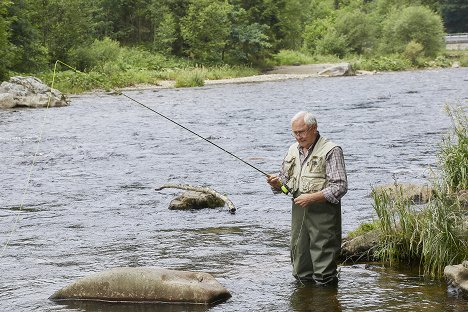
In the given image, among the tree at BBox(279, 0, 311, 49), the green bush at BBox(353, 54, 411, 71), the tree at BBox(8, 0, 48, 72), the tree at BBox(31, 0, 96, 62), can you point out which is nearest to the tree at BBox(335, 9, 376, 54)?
the tree at BBox(279, 0, 311, 49)

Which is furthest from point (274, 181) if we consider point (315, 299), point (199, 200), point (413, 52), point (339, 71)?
point (413, 52)

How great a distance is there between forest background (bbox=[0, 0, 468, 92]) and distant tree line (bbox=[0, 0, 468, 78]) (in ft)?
0.25

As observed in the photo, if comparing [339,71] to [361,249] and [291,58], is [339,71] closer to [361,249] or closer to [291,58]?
[291,58]

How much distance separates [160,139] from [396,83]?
73.7 feet

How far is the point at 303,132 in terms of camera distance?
7.38m

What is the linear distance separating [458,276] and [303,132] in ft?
6.49

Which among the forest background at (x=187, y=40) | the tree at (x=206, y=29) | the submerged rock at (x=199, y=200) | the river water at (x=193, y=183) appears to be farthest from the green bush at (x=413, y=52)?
the submerged rock at (x=199, y=200)

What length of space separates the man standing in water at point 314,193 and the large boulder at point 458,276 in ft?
3.55

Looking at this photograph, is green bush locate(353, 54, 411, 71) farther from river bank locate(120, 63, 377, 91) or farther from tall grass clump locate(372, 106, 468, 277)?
tall grass clump locate(372, 106, 468, 277)

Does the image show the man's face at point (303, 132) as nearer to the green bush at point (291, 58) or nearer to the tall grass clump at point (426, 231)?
the tall grass clump at point (426, 231)

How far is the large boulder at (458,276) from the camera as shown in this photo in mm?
7402

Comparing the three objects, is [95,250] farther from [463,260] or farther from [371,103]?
[371,103]

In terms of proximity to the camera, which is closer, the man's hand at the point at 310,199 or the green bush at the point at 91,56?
the man's hand at the point at 310,199

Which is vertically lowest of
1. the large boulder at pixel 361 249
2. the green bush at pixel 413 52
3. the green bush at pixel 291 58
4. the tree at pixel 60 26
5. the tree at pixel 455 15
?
the large boulder at pixel 361 249
